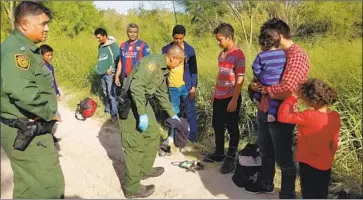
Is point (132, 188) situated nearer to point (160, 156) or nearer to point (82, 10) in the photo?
point (160, 156)

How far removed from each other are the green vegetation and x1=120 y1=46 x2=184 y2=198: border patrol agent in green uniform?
5.31ft

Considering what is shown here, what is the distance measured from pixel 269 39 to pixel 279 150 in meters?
0.95

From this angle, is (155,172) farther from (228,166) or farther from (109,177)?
(228,166)

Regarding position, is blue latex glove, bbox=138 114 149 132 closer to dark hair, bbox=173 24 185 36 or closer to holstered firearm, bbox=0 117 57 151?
holstered firearm, bbox=0 117 57 151

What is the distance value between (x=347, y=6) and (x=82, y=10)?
11.7 m

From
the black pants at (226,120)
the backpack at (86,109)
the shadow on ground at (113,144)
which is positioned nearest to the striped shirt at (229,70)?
the black pants at (226,120)

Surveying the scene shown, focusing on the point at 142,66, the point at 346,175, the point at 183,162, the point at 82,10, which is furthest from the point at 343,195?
the point at 82,10

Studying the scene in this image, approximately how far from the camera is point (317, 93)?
2645 mm

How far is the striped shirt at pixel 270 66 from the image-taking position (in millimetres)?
3094

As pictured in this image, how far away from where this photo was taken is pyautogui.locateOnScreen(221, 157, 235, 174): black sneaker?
4215mm

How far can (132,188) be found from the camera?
369 cm

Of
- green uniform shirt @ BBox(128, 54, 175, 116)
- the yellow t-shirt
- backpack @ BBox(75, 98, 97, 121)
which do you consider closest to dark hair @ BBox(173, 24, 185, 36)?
the yellow t-shirt

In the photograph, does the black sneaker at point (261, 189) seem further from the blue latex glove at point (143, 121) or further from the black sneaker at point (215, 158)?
the blue latex glove at point (143, 121)

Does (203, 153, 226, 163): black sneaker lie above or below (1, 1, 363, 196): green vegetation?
Result: below
